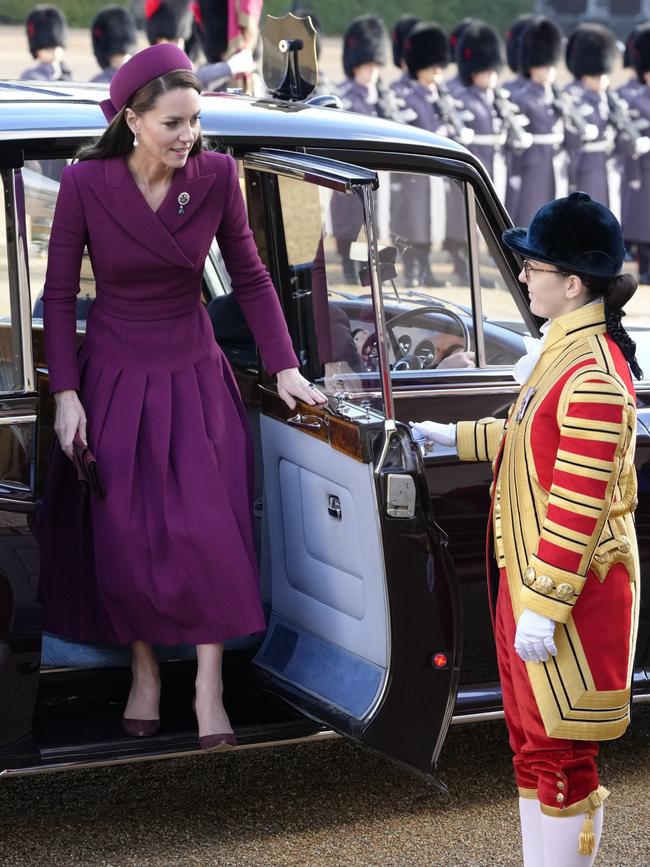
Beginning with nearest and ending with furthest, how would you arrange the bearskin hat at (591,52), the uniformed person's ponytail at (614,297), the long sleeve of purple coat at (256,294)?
the uniformed person's ponytail at (614,297) → the long sleeve of purple coat at (256,294) → the bearskin hat at (591,52)

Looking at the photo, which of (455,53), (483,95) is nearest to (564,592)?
(483,95)

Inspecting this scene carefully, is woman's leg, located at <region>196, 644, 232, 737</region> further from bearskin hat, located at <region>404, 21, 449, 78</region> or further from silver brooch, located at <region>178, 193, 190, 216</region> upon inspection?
bearskin hat, located at <region>404, 21, 449, 78</region>

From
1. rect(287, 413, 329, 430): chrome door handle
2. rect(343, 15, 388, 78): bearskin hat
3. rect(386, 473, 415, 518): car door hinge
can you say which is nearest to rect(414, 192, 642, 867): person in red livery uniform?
rect(386, 473, 415, 518): car door hinge

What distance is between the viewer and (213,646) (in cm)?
369

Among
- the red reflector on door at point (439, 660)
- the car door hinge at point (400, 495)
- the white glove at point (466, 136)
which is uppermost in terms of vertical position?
the white glove at point (466, 136)

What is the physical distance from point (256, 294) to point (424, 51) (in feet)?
36.8

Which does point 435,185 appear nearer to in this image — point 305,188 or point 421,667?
point 305,188

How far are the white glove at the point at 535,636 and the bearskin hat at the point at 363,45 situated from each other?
40.9ft

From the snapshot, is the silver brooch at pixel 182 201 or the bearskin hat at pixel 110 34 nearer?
the silver brooch at pixel 182 201

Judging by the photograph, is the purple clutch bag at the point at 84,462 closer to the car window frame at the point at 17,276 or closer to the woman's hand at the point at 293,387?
the car window frame at the point at 17,276

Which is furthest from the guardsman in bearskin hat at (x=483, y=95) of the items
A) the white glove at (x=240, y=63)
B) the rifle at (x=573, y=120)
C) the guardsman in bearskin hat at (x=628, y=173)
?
the white glove at (x=240, y=63)

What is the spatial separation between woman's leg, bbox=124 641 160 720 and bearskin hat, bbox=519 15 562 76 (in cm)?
1212

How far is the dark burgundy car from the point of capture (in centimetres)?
336

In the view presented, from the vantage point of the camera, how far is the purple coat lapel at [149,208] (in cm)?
343
